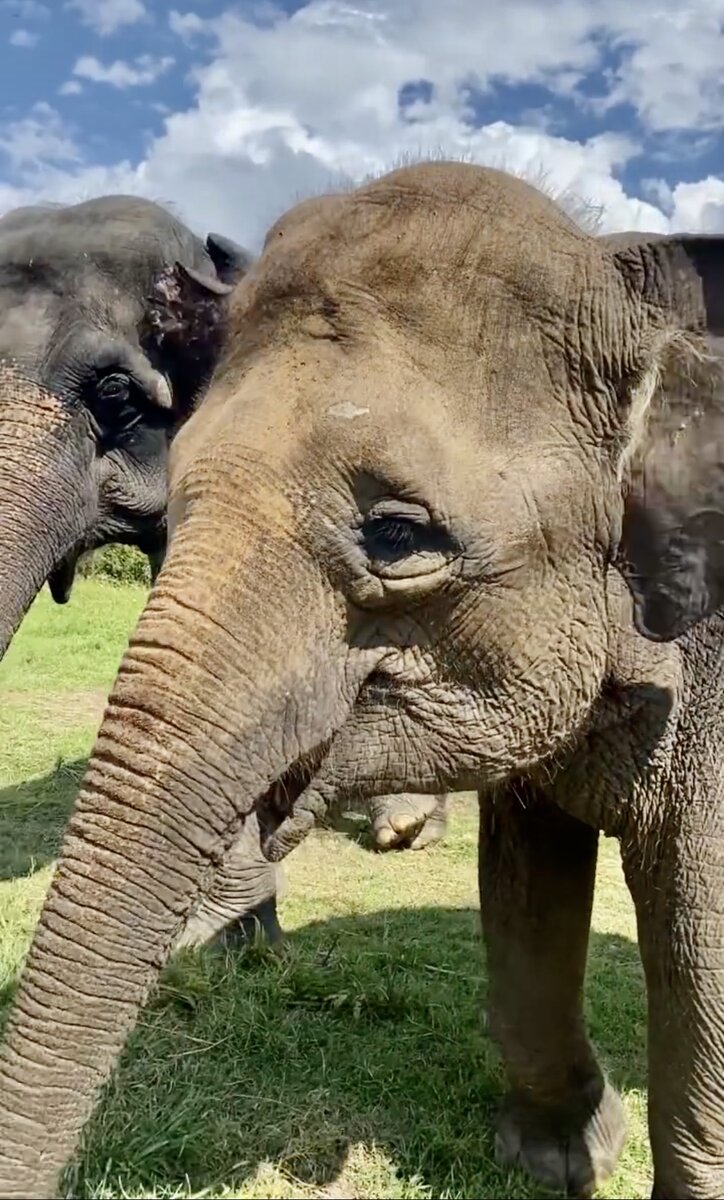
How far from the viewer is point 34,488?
173 inches

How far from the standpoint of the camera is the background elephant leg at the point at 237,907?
4133 mm

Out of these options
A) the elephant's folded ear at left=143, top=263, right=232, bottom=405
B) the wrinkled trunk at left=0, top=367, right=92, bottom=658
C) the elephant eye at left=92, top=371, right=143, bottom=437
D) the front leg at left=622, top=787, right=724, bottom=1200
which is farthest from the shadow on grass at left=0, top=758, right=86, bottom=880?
the front leg at left=622, top=787, right=724, bottom=1200

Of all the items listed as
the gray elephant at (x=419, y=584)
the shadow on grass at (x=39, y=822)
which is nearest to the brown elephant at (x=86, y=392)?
the shadow on grass at (x=39, y=822)

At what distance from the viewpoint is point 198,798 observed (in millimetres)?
1793

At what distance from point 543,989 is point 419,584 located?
139 centimetres

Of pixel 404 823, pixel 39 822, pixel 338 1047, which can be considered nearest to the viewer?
pixel 338 1047

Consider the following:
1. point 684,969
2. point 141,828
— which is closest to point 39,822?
point 684,969

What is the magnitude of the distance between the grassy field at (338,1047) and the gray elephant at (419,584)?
2.89 feet

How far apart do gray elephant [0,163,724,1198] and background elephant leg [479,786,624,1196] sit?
519 mm

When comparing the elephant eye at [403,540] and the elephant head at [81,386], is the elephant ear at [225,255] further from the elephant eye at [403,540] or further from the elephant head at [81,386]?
the elephant eye at [403,540]

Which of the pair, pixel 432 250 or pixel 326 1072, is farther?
pixel 326 1072

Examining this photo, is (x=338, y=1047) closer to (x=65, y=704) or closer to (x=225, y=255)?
(x=225, y=255)

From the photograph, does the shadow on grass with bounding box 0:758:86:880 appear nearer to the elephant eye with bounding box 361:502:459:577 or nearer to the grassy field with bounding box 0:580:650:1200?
the grassy field with bounding box 0:580:650:1200

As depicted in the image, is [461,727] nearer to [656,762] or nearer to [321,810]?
[321,810]
